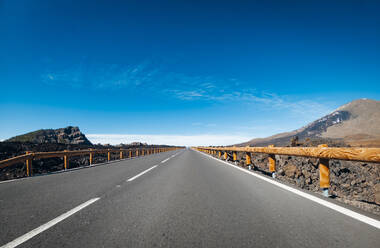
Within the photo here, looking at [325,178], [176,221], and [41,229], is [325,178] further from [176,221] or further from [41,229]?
[41,229]

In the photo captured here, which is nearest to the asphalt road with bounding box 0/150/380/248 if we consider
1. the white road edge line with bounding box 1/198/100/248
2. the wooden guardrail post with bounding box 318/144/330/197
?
the white road edge line with bounding box 1/198/100/248

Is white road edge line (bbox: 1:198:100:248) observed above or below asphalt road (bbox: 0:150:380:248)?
above

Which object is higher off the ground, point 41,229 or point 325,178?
point 325,178

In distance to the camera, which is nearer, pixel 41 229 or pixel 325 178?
pixel 41 229

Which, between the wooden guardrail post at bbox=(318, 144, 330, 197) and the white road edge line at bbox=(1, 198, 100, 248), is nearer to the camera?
the white road edge line at bbox=(1, 198, 100, 248)

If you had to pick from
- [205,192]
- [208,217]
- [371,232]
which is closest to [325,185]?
[371,232]

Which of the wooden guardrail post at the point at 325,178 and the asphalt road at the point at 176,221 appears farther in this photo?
the wooden guardrail post at the point at 325,178

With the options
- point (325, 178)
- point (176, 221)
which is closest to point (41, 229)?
point (176, 221)

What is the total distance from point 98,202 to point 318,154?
5016mm

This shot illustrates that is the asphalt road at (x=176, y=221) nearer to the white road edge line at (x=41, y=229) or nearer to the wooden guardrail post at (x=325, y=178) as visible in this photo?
the white road edge line at (x=41, y=229)

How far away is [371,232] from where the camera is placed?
2623 millimetres

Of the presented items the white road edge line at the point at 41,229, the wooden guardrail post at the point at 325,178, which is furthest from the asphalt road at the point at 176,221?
the wooden guardrail post at the point at 325,178

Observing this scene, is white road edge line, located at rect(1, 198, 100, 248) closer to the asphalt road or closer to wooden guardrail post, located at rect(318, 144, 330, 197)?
the asphalt road

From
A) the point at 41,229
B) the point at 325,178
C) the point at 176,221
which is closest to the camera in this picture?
the point at 41,229
